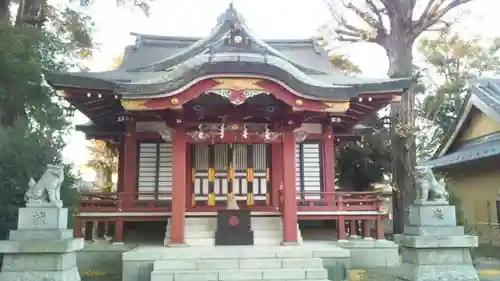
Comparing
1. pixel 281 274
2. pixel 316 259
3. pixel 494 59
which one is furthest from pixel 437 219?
pixel 494 59

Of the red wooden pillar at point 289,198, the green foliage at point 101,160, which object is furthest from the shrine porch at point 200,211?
the green foliage at point 101,160

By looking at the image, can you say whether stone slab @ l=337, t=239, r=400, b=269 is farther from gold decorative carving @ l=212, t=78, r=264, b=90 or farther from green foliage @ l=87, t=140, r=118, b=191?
green foliage @ l=87, t=140, r=118, b=191

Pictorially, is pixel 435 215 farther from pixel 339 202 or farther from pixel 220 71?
pixel 220 71

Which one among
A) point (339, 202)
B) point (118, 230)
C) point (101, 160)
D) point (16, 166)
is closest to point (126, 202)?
point (118, 230)

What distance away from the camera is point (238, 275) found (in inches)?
356

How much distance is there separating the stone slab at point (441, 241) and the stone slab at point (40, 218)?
6424 millimetres

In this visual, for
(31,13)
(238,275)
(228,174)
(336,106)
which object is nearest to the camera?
(238,275)

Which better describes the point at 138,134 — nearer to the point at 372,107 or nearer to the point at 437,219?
the point at 372,107

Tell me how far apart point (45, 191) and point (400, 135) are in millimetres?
11515

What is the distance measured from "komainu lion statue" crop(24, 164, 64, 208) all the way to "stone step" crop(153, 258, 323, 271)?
241cm

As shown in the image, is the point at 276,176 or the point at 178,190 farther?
the point at 276,176

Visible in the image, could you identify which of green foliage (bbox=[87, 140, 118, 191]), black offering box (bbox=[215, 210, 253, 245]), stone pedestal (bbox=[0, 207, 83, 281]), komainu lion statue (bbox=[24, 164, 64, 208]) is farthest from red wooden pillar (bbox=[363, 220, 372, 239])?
green foliage (bbox=[87, 140, 118, 191])

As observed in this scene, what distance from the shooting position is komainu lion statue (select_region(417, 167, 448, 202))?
8.78 m

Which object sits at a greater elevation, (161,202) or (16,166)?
(16,166)
